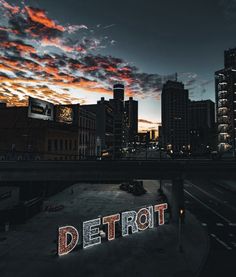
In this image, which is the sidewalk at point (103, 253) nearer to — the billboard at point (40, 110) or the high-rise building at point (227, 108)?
the billboard at point (40, 110)

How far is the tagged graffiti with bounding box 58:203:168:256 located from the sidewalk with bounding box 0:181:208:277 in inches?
25.5

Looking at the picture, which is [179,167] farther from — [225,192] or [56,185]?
[56,185]

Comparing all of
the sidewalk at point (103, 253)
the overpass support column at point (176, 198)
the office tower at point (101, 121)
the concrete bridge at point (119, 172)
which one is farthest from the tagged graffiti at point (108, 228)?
the office tower at point (101, 121)

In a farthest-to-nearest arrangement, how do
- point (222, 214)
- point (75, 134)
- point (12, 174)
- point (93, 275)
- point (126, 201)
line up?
point (75, 134) → point (126, 201) → point (222, 214) → point (12, 174) → point (93, 275)

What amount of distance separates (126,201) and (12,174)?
20824 mm

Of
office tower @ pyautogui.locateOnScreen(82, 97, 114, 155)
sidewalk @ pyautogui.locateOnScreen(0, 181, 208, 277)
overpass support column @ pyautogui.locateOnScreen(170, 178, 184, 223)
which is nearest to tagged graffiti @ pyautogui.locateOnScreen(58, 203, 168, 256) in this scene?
sidewalk @ pyautogui.locateOnScreen(0, 181, 208, 277)

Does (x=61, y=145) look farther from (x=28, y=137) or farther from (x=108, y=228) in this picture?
(x=108, y=228)

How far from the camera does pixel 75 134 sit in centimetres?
7625

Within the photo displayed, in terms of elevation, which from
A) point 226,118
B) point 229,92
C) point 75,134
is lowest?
point 75,134

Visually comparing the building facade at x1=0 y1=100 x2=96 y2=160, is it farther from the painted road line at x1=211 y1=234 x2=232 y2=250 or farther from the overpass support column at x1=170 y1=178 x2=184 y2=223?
the painted road line at x1=211 y1=234 x2=232 y2=250

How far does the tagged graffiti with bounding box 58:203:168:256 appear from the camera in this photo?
21172 mm

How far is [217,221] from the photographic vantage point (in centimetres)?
3038

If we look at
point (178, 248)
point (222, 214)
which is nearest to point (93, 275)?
point (178, 248)

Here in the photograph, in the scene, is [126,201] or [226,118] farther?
[226,118]
